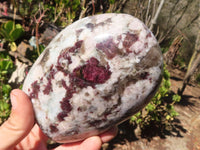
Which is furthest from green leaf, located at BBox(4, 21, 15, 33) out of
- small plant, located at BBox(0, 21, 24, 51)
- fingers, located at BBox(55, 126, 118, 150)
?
fingers, located at BBox(55, 126, 118, 150)

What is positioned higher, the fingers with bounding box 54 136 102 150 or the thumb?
the thumb

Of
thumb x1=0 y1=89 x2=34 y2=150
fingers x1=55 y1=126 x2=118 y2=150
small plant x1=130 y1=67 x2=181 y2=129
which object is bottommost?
small plant x1=130 y1=67 x2=181 y2=129

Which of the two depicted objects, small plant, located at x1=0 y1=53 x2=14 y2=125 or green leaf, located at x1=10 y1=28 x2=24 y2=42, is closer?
small plant, located at x1=0 y1=53 x2=14 y2=125

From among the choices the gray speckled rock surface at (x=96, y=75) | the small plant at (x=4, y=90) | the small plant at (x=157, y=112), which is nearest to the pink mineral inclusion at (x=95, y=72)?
the gray speckled rock surface at (x=96, y=75)

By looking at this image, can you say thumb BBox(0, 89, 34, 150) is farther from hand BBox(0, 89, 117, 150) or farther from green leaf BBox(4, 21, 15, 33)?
green leaf BBox(4, 21, 15, 33)

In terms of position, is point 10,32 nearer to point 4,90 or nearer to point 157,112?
point 4,90

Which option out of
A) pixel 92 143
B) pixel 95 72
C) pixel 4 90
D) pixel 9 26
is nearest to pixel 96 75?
pixel 95 72
